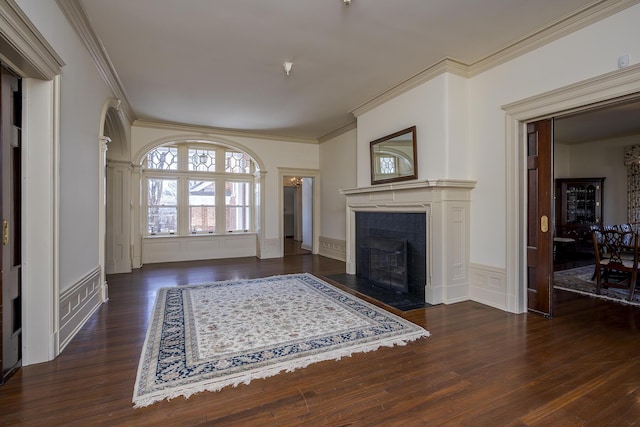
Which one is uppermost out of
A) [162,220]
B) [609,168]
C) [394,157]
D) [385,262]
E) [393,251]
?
[609,168]

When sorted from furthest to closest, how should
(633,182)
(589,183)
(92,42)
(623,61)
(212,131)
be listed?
(589,183)
(212,131)
(633,182)
(92,42)
(623,61)

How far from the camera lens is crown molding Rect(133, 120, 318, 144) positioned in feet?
21.5

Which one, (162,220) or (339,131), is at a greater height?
(339,131)

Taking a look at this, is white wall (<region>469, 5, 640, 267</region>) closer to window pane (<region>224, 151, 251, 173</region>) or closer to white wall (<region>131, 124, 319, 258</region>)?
white wall (<region>131, 124, 319, 258</region>)

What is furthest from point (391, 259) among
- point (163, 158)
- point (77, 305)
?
point (163, 158)

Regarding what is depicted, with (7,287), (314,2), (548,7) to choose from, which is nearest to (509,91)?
(548,7)

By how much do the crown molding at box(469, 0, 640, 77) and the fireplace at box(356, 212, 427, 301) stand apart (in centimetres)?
212

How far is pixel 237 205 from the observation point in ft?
26.7

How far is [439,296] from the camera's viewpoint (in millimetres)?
3947

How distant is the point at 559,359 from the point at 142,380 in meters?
3.25

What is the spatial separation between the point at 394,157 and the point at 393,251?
1.49 metres

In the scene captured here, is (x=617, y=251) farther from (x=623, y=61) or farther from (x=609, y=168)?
(x=609, y=168)

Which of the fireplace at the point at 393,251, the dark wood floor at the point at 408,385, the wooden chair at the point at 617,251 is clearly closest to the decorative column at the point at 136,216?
the dark wood floor at the point at 408,385

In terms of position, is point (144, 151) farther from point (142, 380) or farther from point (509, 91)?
point (509, 91)
